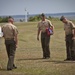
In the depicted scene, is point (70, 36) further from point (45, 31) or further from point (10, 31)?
point (10, 31)

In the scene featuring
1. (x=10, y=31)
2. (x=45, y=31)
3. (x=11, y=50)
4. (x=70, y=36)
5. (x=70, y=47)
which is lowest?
(x=70, y=47)

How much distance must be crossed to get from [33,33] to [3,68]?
2121 cm

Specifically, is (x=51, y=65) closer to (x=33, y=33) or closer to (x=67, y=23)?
(x=67, y=23)

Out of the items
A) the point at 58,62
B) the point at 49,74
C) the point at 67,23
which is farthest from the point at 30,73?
the point at 67,23

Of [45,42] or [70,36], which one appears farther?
[45,42]

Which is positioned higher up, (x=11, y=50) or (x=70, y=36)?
(x=70, y=36)

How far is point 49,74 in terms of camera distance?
12797 mm

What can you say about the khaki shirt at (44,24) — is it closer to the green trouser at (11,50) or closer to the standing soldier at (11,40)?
the standing soldier at (11,40)

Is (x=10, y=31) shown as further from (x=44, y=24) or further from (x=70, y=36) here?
(x=44, y=24)

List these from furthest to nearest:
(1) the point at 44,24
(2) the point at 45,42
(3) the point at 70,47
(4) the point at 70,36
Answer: (2) the point at 45,42 → (1) the point at 44,24 → (3) the point at 70,47 → (4) the point at 70,36

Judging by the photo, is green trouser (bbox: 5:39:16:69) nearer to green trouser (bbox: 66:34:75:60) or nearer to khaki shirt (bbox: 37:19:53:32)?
green trouser (bbox: 66:34:75:60)

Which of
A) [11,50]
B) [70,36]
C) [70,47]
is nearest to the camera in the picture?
[11,50]

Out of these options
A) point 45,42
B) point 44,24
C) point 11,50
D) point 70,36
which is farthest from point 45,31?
point 11,50

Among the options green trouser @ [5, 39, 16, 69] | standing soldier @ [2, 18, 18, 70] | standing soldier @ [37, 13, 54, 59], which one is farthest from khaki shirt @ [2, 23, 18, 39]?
standing soldier @ [37, 13, 54, 59]
